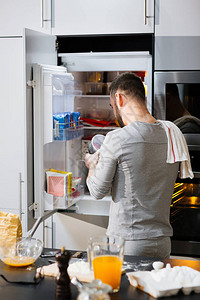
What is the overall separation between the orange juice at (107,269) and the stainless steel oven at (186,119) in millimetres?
1399

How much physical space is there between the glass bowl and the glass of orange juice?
29 centimetres

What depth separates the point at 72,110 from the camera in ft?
9.29

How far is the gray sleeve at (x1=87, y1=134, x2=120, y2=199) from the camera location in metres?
1.98

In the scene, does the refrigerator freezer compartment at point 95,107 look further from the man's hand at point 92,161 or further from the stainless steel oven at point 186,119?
the man's hand at point 92,161

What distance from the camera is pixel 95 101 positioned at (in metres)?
2.93

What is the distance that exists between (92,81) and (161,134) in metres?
0.96

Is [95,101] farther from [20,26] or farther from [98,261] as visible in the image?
[98,261]

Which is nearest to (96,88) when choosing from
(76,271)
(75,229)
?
(75,229)

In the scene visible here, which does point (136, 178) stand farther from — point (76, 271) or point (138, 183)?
point (76, 271)

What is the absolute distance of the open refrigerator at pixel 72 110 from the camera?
237 centimetres

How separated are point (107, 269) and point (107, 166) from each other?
68cm

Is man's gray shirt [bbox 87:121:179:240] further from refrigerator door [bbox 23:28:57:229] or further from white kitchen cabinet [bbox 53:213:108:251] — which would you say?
white kitchen cabinet [bbox 53:213:108:251]

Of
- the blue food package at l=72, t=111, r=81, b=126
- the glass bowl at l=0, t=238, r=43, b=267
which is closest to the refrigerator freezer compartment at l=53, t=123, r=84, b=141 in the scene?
the blue food package at l=72, t=111, r=81, b=126

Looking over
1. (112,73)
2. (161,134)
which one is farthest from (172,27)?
(161,134)
